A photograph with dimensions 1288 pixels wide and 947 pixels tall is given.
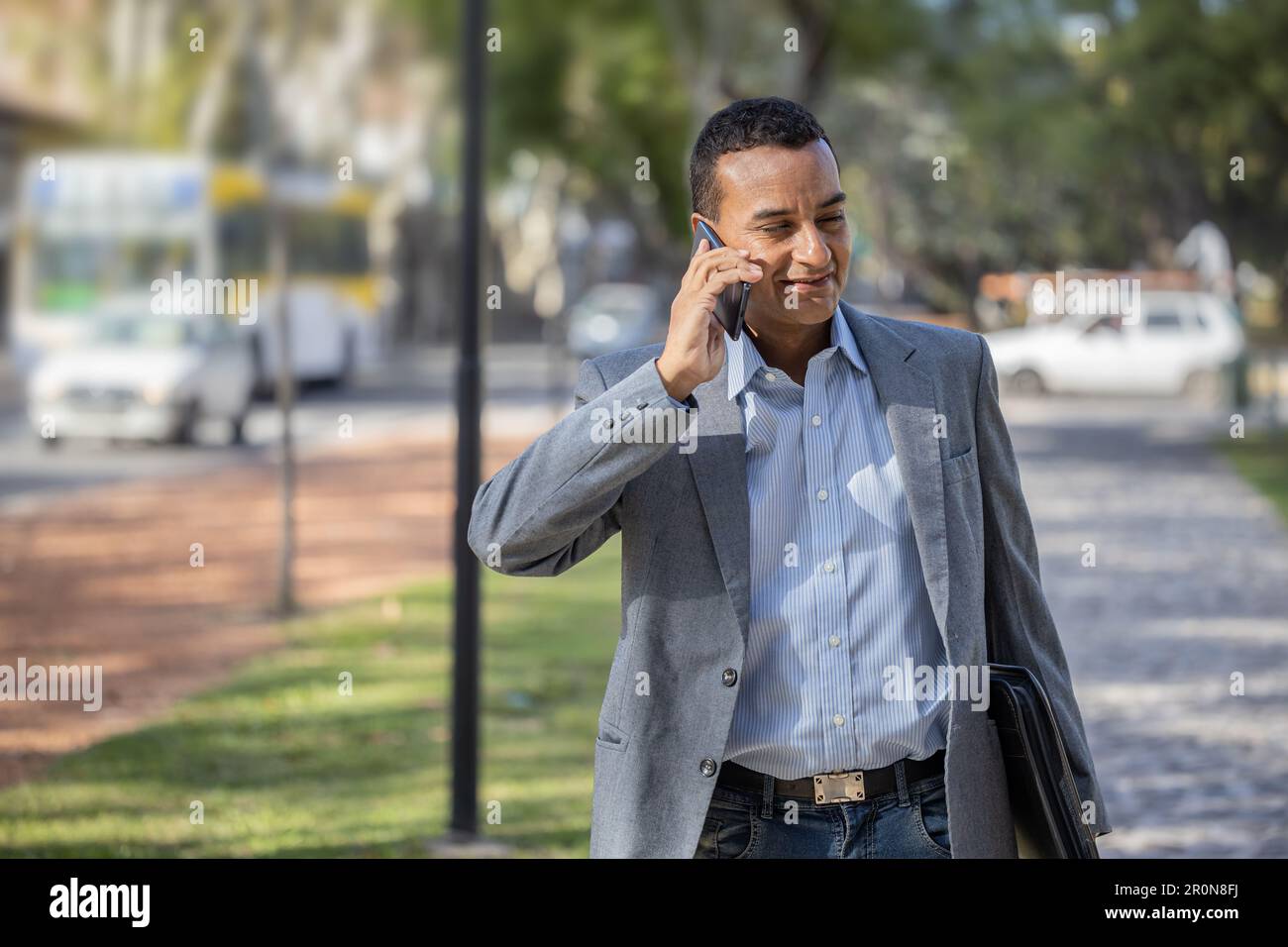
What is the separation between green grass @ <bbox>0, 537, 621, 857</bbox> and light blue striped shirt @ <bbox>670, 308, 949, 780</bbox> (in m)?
3.64

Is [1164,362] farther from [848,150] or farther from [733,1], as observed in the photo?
[848,150]

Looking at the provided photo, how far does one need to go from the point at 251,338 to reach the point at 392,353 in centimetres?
2584

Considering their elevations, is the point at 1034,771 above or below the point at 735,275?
below

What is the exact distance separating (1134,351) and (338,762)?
1023 inches

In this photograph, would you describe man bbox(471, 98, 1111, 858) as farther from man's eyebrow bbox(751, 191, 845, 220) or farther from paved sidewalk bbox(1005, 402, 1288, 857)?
paved sidewalk bbox(1005, 402, 1288, 857)

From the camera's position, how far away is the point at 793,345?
2930 mm

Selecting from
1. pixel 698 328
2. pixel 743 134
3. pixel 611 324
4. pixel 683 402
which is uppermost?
pixel 611 324

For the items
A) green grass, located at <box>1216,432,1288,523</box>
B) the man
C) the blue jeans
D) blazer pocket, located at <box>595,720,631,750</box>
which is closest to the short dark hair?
the man

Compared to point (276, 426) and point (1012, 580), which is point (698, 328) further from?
point (276, 426)

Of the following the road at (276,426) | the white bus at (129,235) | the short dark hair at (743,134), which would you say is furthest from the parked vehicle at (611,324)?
the short dark hair at (743,134)

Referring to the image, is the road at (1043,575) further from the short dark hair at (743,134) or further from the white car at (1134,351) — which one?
the white car at (1134,351)

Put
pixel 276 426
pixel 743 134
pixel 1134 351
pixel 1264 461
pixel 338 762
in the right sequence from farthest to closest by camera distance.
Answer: pixel 1134 351
pixel 276 426
pixel 1264 461
pixel 338 762
pixel 743 134

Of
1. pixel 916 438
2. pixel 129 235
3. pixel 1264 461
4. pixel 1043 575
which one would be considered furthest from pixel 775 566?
pixel 129 235
